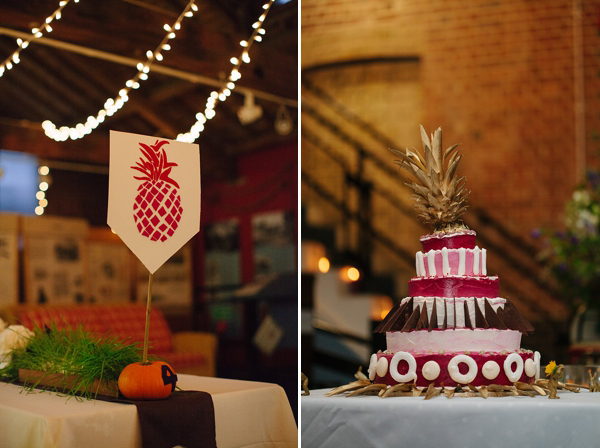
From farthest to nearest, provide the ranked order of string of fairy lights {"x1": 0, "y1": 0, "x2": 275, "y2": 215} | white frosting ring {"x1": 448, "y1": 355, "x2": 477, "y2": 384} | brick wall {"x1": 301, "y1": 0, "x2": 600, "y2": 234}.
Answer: brick wall {"x1": 301, "y1": 0, "x2": 600, "y2": 234}, string of fairy lights {"x1": 0, "y1": 0, "x2": 275, "y2": 215}, white frosting ring {"x1": 448, "y1": 355, "x2": 477, "y2": 384}

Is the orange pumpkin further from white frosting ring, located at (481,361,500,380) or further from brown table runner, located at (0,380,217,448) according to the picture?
white frosting ring, located at (481,361,500,380)

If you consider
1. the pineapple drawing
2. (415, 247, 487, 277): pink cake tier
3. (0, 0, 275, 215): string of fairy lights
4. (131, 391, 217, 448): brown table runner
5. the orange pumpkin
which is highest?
(0, 0, 275, 215): string of fairy lights

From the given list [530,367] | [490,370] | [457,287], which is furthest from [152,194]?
[530,367]

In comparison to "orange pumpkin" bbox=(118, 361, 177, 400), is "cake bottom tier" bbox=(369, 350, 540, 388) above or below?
above

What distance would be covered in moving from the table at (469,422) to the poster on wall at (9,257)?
21.8 feet

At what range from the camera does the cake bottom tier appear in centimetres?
191

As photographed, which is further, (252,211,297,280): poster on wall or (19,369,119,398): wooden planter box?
(252,211,297,280): poster on wall

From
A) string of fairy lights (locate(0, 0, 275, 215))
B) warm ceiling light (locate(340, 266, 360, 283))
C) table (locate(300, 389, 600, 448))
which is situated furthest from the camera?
warm ceiling light (locate(340, 266, 360, 283))

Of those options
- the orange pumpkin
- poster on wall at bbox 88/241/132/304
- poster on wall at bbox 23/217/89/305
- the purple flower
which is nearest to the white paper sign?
the orange pumpkin

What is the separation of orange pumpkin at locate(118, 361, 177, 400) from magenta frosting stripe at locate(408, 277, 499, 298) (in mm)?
799

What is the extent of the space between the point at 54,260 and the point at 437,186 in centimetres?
677

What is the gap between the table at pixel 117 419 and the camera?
5.82 feet

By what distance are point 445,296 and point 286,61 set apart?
514 cm

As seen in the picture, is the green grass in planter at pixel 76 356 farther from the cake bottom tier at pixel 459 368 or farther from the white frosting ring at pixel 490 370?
the white frosting ring at pixel 490 370
